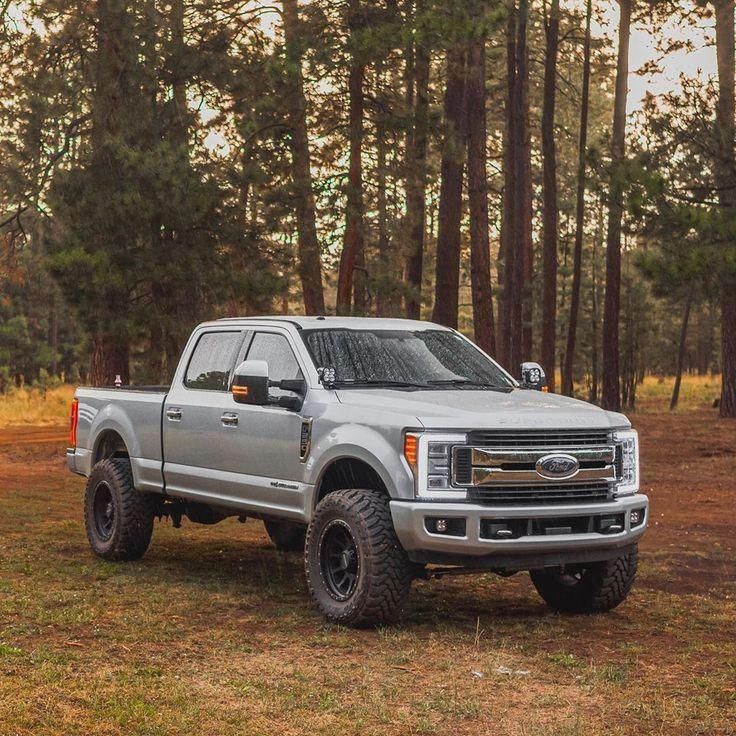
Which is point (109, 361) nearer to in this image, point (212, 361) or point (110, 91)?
point (110, 91)

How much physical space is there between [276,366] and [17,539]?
4.42m

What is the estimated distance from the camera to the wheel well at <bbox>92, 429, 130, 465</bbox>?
12.0 m

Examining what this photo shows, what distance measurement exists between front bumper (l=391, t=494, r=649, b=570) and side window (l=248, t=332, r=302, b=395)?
1.79 meters

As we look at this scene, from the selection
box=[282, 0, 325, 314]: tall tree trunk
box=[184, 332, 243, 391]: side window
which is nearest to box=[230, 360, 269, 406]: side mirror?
box=[184, 332, 243, 391]: side window

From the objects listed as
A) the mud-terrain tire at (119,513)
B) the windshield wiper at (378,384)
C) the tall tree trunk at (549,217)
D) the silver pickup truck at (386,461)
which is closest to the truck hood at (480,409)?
the silver pickup truck at (386,461)

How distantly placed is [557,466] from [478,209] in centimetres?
1931

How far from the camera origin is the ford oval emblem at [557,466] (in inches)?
336

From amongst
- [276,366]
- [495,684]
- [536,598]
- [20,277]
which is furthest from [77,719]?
[20,277]

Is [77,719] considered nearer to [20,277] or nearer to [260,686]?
[260,686]

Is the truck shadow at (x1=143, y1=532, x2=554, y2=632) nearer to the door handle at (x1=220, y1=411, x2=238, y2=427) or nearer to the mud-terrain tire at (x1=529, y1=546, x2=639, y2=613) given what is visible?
the mud-terrain tire at (x1=529, y1=546, x2=639, y2=613)

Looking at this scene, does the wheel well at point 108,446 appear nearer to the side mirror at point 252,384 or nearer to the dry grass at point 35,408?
the side mirror at point 252,384

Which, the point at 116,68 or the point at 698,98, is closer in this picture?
the point at 698,98

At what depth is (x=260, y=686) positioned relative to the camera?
6.93 m

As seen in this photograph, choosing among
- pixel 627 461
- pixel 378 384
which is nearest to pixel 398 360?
pixel 378 384
